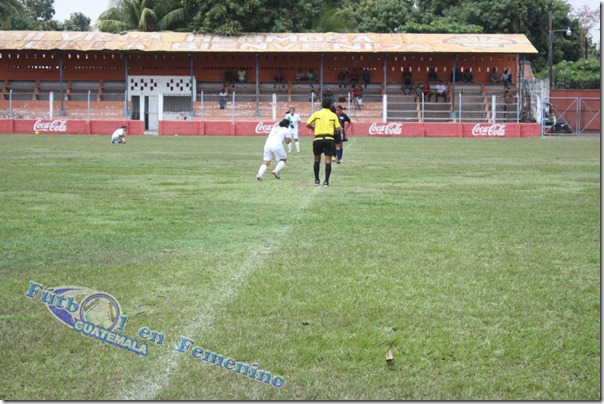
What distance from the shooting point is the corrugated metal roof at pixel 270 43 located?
183 ft

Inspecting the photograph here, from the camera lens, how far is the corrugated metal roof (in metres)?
55.8

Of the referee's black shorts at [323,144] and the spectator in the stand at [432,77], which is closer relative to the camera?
the referee's black shorts at [323,144]

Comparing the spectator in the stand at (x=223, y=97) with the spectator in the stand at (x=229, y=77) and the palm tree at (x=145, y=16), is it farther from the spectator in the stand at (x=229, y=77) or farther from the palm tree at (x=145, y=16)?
the palm tree at (x=145, y=16)

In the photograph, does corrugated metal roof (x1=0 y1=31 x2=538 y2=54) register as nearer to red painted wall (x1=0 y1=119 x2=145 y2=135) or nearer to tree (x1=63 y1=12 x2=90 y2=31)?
red painted wall (x1=0 y1=119 x2=145 y2=135)

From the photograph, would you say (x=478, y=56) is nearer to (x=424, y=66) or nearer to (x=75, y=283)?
(x=424, y=66)

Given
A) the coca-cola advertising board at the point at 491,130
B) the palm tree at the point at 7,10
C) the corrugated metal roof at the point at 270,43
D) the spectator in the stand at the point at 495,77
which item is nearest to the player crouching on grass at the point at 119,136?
the corrugated metal roof at the point at 270,43

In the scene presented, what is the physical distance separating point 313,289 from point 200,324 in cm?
143

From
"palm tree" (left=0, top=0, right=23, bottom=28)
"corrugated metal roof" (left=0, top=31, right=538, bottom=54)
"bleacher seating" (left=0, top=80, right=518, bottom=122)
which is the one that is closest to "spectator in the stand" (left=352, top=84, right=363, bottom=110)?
"bleacher seating" (left=0, top=80, right=518, bottom=122)

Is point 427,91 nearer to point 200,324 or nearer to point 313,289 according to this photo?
point 313,289

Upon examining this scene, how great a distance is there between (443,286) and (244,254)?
2.39m

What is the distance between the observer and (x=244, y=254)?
9.25 meters

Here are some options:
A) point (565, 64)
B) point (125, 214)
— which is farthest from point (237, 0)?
point (125, 214)

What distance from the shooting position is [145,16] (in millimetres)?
65750

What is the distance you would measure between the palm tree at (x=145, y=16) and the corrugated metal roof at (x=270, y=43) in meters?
7.50
